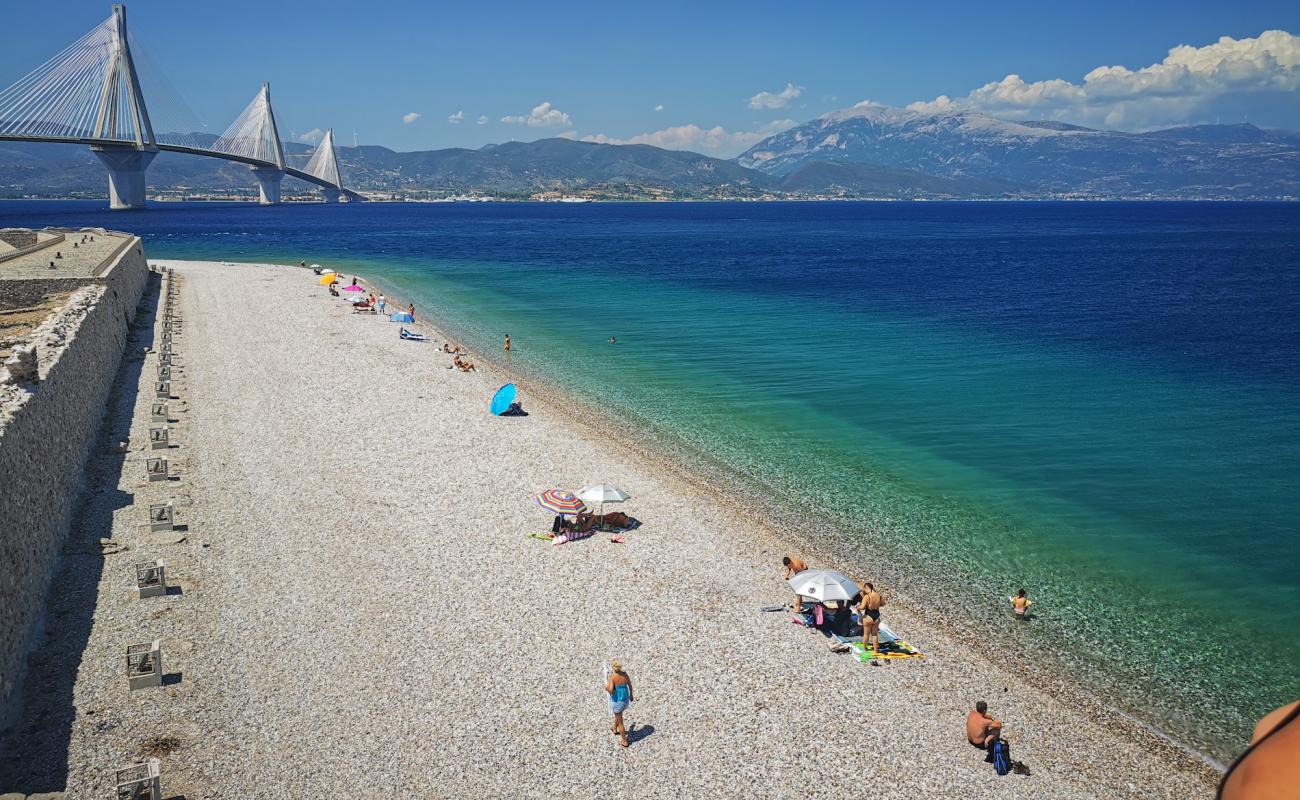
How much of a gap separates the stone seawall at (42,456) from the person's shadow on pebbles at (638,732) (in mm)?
10173

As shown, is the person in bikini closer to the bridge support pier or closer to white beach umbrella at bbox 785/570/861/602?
white beach umbrella at bbox 785/570/861/602

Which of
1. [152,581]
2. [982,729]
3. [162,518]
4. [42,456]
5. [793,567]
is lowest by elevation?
[982,729]

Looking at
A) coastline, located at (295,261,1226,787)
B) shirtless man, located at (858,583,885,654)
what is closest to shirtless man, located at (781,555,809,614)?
coastline, located at (295,261,1226,787)

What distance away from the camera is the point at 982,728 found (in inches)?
533

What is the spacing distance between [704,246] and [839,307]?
2461 inches

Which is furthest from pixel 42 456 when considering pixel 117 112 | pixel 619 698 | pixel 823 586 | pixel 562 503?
pixel 117 112

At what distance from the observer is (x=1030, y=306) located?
206 ft

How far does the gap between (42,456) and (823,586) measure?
58.0 feet

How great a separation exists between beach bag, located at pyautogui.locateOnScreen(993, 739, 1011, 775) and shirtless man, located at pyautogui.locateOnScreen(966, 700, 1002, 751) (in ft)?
0.32

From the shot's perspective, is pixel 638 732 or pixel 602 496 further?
pixel 602 496

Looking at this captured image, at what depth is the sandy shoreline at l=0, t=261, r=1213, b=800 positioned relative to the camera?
42.8ft

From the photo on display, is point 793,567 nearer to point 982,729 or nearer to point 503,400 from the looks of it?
point 982,729

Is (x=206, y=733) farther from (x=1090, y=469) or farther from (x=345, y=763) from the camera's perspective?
(x=1090, y=469)

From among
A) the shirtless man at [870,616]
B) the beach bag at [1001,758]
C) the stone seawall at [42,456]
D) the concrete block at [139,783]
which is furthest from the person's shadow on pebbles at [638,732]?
the stone seawall at [42,456]
